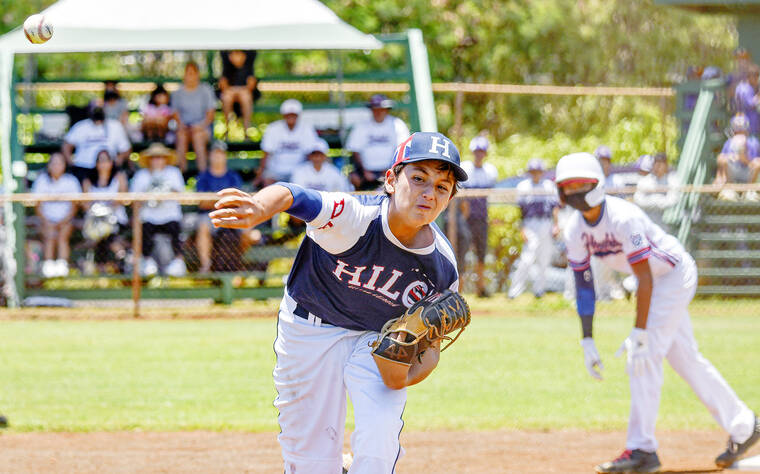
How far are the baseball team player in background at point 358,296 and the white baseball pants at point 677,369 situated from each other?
8.27 ft

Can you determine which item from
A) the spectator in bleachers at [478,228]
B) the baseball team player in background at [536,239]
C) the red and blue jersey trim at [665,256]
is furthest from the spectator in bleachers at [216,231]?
the red and blue jersey trim at [665,256]

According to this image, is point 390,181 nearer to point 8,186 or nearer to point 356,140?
point 356,140

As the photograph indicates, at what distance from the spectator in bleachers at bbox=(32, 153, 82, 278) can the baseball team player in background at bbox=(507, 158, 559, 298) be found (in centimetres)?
606

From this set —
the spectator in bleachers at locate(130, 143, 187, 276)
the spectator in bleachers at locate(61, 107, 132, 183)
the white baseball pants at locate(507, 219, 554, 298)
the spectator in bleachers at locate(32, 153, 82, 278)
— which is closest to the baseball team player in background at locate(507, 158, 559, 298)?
the white baseball pants at locate(507, 219, 554, 298)

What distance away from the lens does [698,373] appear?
755 centimetres

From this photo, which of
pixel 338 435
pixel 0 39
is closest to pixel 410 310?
pixel 338 435

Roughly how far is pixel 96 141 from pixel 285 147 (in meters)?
2.58

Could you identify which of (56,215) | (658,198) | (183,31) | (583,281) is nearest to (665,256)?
(583,281)

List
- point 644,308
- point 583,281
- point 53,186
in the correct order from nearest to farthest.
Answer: point 644,308 → point 583,281 → point 53,186

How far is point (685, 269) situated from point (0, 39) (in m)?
12.0

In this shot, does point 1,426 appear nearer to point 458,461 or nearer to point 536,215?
point 458,461

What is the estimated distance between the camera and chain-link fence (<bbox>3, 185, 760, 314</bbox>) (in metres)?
14.3

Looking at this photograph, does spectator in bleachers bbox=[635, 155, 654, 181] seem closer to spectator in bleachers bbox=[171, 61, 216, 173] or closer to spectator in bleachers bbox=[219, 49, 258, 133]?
spectator in bleachers bbox=[219, 49, 258, 133]

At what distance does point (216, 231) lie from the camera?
14.3 metres
